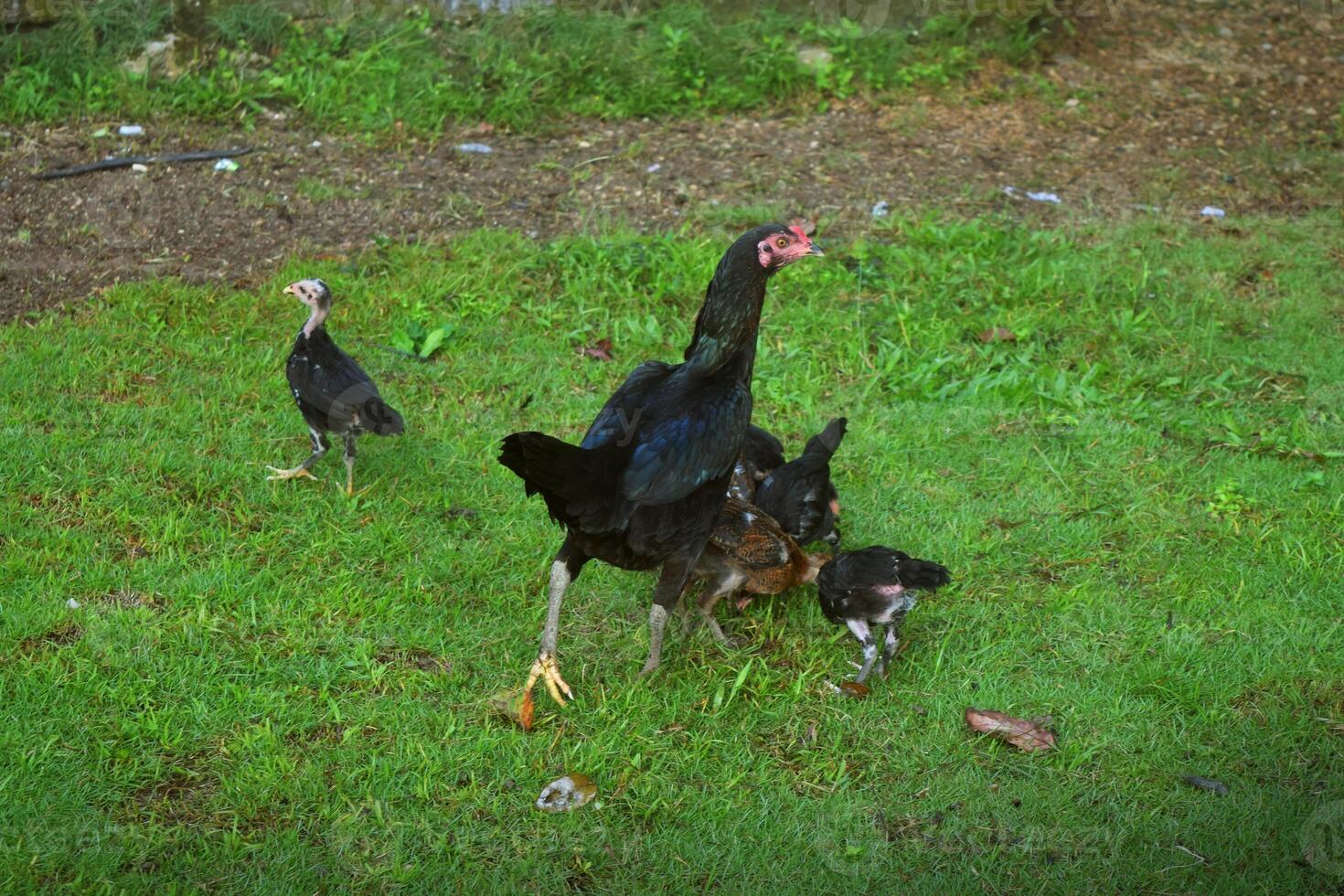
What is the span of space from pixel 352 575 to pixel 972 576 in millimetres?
2578

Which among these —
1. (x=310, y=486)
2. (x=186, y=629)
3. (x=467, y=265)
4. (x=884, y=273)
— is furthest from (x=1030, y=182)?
(x=186, y=629)

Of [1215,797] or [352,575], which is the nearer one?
[1215,797]

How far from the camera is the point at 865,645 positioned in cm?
483

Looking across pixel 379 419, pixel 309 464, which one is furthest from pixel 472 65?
pixel 379 419

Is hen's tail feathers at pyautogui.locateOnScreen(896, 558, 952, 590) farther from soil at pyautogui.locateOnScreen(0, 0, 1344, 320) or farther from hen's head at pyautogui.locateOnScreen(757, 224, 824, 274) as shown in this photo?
soil at pyautogui.locateOnScreen(0, 0, 1344, 320)

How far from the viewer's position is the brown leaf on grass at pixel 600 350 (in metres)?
6.92

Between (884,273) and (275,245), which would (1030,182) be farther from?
(275,245)

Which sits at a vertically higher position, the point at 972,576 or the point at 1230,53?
the point at 1230,53

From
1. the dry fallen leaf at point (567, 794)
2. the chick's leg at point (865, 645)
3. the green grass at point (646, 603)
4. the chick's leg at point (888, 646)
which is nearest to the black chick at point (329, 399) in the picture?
the green grass at point (646, 603)

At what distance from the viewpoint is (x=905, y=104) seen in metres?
9.78

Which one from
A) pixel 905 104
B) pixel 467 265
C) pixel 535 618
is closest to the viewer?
pixel 535 618

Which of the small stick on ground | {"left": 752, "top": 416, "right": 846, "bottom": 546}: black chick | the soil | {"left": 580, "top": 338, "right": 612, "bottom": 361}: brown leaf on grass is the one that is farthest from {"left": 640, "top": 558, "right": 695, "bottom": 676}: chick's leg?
the small stick on ground

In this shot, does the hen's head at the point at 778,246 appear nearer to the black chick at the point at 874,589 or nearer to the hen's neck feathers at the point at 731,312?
the hen's neck feathers at the point at 731,312

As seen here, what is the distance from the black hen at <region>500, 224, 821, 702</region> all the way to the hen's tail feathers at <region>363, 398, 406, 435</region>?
3.54ft
